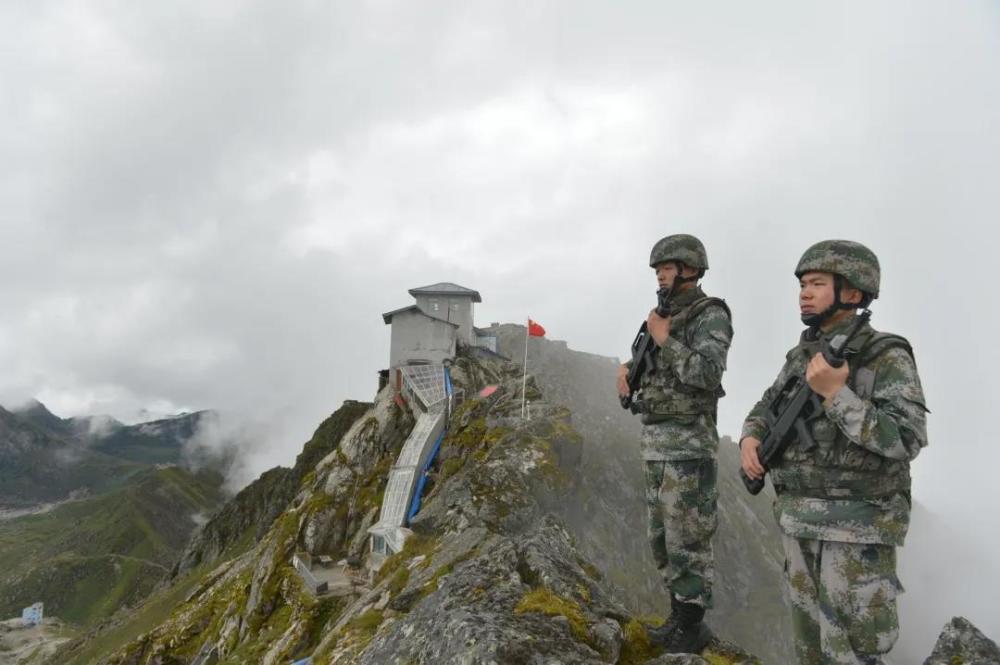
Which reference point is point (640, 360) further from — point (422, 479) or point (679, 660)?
point (422, 479)

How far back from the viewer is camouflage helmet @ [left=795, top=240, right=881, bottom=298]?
4.59 metres

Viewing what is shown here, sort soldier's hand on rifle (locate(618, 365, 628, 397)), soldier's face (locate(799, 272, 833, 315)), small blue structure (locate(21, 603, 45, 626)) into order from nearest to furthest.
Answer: soldier's face (locate(799, 272, 833, 315))
soldier's hand on rifle (locate(618, 365, 628, 397))
small blue structure (locate(21, 603, 45, 626))

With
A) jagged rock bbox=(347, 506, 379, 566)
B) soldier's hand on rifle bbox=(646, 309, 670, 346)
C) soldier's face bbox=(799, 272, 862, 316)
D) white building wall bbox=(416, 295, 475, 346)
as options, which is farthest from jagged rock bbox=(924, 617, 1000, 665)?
white building wall bbox=(416, 295, 475, 346)

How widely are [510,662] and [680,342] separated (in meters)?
3.84

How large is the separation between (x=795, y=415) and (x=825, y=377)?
0.69 metres

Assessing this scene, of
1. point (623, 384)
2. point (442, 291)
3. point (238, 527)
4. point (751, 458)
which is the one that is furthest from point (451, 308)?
point (238, 527)

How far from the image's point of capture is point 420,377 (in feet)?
148

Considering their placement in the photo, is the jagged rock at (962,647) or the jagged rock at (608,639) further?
the jagged rock at (608,639)

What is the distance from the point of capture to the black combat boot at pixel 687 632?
589 centimetres

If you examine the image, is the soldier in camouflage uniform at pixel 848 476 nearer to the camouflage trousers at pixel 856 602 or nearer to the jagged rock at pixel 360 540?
the camouflage trousers at pixel 856 602

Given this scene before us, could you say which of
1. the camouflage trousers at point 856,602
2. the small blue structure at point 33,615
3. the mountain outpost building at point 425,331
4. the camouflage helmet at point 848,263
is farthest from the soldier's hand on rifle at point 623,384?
the small blue structure at point 33,615

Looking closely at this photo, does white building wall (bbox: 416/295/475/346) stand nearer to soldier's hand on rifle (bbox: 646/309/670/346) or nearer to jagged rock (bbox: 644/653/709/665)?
soldier's hand on rifle (bbox: 646/309/670/346)

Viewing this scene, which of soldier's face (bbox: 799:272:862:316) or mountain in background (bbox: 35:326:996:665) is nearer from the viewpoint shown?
soldier's face (bbox: 799:272:862:316)

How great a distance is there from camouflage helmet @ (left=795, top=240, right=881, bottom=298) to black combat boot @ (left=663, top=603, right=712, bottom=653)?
3.97m
